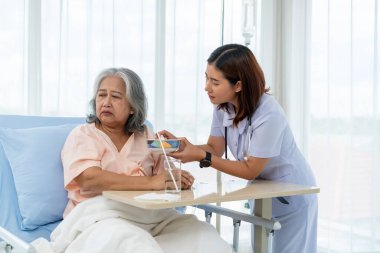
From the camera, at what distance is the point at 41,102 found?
2.83 metres

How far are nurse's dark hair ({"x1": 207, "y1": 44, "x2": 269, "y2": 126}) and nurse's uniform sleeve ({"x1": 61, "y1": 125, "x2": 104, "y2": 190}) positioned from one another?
557 millimetres

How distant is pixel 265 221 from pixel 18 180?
3.14ft

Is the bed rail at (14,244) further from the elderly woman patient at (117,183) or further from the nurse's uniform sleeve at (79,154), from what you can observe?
the nurse's uniform sleeve at (79,154)

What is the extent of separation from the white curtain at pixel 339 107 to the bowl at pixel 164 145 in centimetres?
161

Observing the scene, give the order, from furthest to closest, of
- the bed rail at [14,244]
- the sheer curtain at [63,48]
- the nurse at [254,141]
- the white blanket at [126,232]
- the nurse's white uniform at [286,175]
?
the sheer curtain at [63,48]
the nurse's white uniform at [286,175]
the nurse at [254,141]
the white blanket at [126,232]
the bed rail at [14,244]

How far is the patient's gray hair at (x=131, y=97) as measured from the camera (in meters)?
1.91

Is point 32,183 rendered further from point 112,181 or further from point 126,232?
point 126,232

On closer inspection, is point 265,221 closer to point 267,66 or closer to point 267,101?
point 267,101

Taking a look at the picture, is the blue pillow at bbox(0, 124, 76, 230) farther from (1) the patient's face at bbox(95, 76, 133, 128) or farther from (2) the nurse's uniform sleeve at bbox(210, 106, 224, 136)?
(2) the nurse's uniform sleeve at bbox(210, 106, 224, 136)

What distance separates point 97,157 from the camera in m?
1.72

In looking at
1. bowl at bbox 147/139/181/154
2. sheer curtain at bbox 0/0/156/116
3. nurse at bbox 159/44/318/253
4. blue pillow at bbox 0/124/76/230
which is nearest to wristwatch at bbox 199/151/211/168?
nurse at bbox 159/44/318/253

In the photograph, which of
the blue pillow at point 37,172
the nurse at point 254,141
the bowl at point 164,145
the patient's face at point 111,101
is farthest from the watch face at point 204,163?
the blue pillow at point 37,172

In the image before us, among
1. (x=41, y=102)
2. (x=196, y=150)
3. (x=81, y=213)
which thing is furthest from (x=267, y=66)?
(x=81, y=213)

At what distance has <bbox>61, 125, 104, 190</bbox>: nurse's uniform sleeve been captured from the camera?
1.68m
